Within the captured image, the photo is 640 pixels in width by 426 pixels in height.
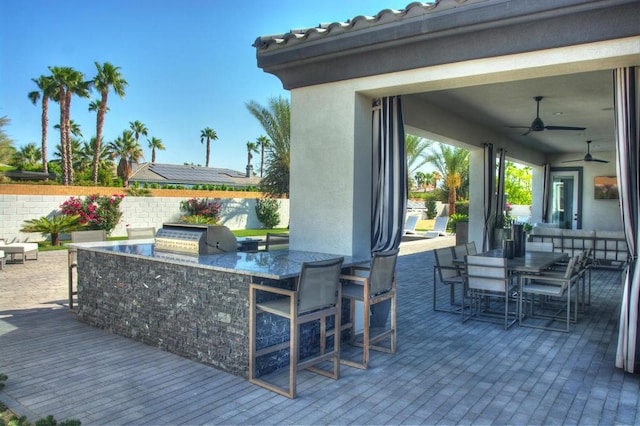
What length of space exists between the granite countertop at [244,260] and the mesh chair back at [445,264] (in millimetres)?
1686

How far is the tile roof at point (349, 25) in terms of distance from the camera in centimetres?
425

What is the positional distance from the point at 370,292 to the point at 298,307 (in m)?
0.87

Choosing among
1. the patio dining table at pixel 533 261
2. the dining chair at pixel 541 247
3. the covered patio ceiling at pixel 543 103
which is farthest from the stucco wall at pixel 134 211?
the dining chair at pixel 541 247

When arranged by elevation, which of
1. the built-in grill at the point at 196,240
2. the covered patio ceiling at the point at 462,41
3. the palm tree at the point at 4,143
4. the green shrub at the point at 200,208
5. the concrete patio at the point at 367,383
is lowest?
the concrete patio at the point at 367,383

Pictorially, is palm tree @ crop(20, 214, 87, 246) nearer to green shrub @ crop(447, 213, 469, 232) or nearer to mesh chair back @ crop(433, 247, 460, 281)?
mesh chair back @ crop(433, 247, 460, 281)

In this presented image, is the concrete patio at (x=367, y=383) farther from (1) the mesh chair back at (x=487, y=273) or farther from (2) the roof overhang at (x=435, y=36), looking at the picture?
(2) the roof overhang at (x=435, y=36)

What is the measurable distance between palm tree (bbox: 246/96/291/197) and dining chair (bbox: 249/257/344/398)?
15291 millimetres

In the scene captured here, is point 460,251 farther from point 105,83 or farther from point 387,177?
point 105,83

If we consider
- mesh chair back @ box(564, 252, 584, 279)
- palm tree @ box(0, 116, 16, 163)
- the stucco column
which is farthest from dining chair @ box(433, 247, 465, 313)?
palm tree @ box(0, 116, 16, 163)

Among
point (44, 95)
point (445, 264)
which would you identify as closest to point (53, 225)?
point (445, 264)

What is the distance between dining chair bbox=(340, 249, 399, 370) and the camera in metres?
3.98

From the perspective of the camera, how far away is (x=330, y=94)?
17.0 feet

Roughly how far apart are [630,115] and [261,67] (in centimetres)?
390

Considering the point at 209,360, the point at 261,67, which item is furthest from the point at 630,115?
the point at 209,360
